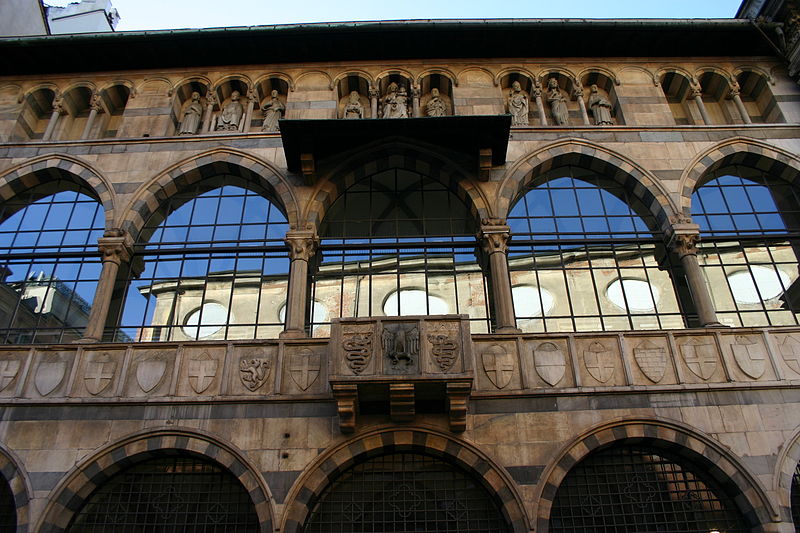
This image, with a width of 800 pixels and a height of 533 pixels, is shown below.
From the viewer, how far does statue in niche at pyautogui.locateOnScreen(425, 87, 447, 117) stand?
643 inches

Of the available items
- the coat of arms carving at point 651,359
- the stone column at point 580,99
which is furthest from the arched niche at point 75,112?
the coat of arms carving at point 651,359

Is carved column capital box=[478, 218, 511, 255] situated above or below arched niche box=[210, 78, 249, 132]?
below

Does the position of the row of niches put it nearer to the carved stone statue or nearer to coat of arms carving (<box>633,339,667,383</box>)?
the carved stone statue

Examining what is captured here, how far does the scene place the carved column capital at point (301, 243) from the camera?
13742mm

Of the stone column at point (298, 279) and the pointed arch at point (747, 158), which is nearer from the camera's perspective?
the stone column at point (298, 279)

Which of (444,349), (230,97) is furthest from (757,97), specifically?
(230,97)

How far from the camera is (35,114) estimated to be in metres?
17.0

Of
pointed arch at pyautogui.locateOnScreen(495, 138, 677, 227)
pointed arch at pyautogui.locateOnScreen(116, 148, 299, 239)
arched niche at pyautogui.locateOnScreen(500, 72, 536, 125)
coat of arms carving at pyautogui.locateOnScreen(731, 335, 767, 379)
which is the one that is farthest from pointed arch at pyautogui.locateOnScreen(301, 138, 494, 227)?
coat of arms carving at pyautogui.locateOnScreen(731, 335, 767, 379)

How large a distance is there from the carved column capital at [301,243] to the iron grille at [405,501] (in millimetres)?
4932

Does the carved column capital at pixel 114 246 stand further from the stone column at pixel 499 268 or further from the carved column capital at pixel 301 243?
the stone column at pixel 499 268

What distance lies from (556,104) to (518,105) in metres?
1.05

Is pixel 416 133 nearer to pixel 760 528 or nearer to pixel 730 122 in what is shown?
pixel 730 122

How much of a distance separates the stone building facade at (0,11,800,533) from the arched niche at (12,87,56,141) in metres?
0.07

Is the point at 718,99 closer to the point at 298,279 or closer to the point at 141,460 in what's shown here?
the point at 298,279
